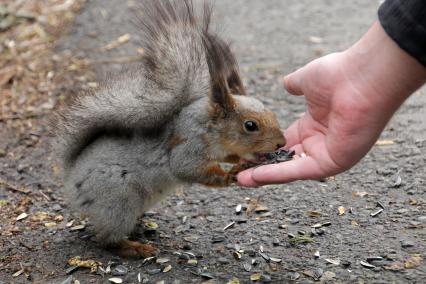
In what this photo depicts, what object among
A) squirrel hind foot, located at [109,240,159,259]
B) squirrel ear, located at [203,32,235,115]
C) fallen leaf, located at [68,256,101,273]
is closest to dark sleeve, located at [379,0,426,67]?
squirrel ear, located at [203,32,235,115]

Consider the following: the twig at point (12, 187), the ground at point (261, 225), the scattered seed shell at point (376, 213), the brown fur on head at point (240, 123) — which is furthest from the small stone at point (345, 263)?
the twig at point (12, 187)

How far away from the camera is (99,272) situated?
2.27 meters

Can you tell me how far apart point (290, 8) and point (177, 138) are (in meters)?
2.68

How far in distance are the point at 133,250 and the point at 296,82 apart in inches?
33.6

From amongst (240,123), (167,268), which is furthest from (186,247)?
(240,123)

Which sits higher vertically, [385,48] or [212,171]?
[385,48]

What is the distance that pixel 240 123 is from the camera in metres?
2.35

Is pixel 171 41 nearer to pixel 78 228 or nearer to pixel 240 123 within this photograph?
pixel 240 123

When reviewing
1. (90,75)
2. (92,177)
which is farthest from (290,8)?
(92,177)

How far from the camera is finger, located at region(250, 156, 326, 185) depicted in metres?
2.07

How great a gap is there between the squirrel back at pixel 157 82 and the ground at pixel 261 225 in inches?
11.4

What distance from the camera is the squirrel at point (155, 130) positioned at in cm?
227

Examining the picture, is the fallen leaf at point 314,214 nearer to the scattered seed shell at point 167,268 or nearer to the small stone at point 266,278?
the small stone at point 266,278

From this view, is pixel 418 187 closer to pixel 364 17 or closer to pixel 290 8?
pixel 364 17
